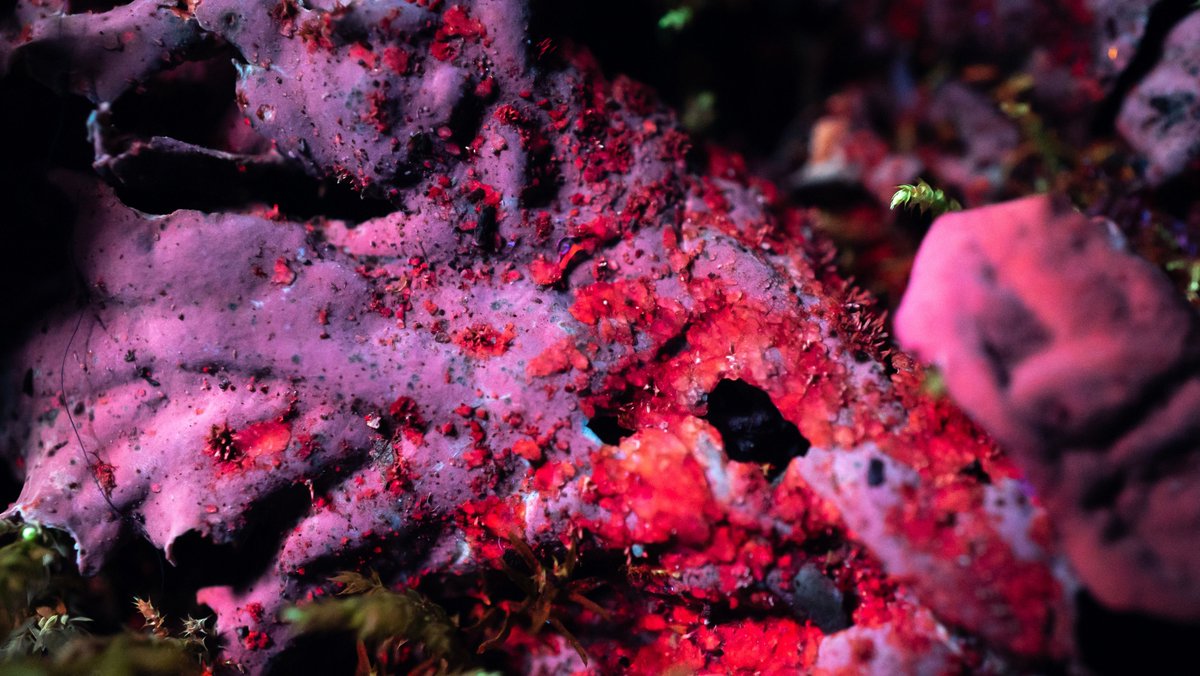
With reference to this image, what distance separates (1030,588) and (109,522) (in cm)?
374

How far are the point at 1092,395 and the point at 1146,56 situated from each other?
133 inches

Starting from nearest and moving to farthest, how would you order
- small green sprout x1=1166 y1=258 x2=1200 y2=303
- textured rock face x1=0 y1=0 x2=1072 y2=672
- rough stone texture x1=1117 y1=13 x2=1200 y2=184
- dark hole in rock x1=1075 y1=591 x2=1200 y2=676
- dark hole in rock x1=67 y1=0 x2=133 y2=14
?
dark hole in rock x1=1075 y1=591 x2=1200 y2=676
textured rock face x1=0 y1=0 x2=1072 y2=672
dark hole in rock x1=67 y1=0 x2=133 y2=14
small green sprout x1=1166 y1=258 x2=1200 y2=303
rough stone texture x1=1117 y1=13 x2=1200 y2=184

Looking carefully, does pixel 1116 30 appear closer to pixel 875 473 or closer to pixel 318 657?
pixel 875 473

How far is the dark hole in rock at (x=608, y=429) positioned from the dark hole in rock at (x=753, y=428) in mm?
373

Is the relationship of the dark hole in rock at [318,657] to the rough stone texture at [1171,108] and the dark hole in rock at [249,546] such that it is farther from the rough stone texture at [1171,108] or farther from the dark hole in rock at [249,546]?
the rough stone texture at [1171,108]

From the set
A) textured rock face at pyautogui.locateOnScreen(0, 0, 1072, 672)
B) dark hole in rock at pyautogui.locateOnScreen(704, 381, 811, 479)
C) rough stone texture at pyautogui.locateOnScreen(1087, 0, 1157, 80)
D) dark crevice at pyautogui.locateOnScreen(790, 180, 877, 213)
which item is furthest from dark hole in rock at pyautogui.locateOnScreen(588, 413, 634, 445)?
rough stone texture at pyautogui.locateOnScreen(1087, 0, 1157, 80)

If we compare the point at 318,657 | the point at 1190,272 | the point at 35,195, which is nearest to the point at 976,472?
the point at 1190,272

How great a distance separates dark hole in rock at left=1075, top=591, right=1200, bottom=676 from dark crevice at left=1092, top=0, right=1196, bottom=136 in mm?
3622

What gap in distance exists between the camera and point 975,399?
2.05 metres

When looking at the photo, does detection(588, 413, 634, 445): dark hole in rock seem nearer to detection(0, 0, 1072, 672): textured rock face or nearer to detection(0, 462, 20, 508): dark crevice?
detection(0, 0, 1072, 672): textured rock face

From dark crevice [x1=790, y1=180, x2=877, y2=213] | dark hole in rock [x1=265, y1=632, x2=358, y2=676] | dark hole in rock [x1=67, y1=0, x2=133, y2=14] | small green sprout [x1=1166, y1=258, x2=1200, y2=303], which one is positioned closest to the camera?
dark hole in rock [x1=265, y1=632, x2=358, y2=676]

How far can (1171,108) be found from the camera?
157 inches

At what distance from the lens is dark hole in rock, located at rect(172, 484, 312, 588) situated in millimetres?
2875

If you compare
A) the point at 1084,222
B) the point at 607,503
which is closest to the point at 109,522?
the point at 607,503
